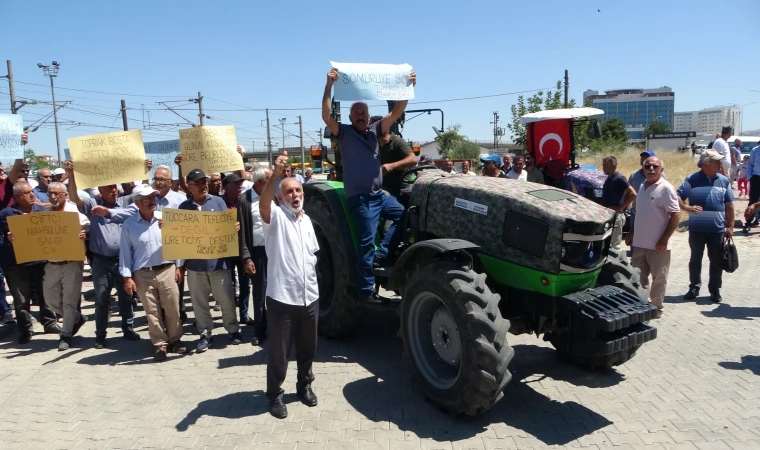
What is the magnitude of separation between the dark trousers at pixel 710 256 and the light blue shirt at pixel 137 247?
642 centimetres

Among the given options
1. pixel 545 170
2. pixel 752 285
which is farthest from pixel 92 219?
pixel 752 285

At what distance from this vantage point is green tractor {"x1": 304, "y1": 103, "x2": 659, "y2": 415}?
3678 mm

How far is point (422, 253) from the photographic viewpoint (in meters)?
4.35

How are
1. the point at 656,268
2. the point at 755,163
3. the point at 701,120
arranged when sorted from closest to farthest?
the point at 656,268
the point at 755,163
the point at 701,120

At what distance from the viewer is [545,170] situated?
10.7 meters

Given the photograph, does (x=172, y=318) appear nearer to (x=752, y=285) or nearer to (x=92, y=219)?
(x=92, y=219)

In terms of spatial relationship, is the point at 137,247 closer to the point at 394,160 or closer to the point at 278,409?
the point at 278,409

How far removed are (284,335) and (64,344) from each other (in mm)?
3452

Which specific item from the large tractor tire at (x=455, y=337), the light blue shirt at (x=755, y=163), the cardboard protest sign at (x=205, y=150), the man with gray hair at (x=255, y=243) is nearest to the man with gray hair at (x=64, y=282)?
the cardboard protest sign at (x=205, y=150)

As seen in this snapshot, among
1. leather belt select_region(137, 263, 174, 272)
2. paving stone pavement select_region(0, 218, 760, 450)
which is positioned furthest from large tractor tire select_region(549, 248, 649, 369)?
leather belt select_region(137, 263, 174, 272)

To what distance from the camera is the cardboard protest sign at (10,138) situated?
266 inches

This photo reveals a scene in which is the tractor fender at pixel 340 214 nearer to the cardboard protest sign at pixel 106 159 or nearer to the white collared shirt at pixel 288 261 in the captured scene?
the white collared shirt at pixel 288 261

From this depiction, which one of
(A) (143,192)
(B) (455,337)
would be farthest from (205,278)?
(B) (455,337)

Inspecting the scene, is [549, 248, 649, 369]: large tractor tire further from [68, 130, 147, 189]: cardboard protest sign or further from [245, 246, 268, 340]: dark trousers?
[68, 130, 147, 189]: cardboard protest sign
